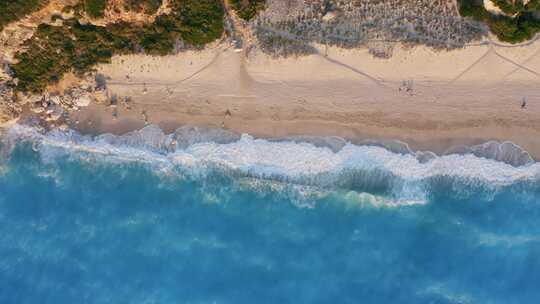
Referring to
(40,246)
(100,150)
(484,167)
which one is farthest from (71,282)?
(484,167)

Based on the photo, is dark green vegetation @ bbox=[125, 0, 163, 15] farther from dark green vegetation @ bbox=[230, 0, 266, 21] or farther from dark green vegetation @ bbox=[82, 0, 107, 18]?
dark green vegetation @ bbox=[230, 0, 266, 21]

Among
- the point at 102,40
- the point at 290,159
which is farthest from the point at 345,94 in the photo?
the point at 102,40

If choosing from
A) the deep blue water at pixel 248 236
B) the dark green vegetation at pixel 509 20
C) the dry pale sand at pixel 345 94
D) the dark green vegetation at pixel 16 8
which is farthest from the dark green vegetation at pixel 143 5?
the dark green vegetation at pixel 509 20

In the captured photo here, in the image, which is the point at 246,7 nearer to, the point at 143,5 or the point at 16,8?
the point at 143,5

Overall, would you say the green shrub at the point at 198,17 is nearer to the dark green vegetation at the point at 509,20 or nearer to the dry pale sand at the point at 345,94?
the dry pale sand at the point at 345,94

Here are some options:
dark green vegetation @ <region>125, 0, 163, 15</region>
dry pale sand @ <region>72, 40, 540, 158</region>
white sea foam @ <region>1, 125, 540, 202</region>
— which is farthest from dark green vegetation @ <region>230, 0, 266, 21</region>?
white sea foam @ <region>1, 125, 540, 202</region>
